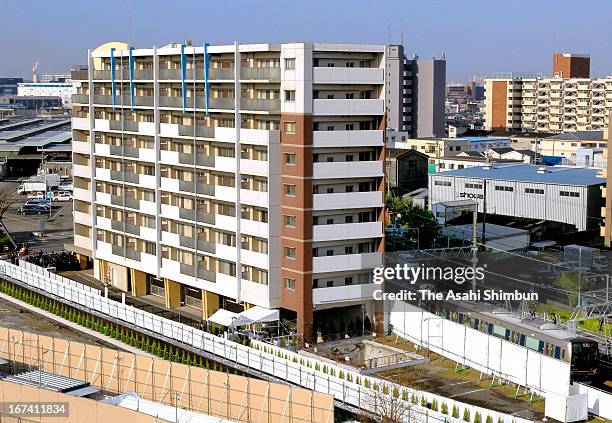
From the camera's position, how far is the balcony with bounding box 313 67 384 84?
98.3ft

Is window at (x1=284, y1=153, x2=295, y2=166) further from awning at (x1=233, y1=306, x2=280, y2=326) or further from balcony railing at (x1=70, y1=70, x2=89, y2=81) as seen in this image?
balcony railing at (x1=70, y1=70, x2=89, y2=81)

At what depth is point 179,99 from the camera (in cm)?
3500

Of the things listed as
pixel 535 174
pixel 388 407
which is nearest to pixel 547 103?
pixel 535 174

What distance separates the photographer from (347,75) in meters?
30.4

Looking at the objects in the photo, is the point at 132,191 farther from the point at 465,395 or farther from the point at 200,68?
the point at 465,395

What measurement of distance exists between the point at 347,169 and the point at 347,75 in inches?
123

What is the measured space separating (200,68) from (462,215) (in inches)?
985

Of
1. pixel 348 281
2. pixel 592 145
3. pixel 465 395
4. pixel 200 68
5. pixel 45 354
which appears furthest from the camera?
pixel 592 145

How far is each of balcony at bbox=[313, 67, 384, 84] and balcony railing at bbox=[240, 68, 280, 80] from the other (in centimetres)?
143

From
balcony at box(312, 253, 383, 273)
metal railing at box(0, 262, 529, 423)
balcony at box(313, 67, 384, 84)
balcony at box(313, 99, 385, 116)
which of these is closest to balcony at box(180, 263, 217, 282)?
metal railing at box(0, 262, 529, 423)

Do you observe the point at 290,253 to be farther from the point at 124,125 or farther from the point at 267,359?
the point at 124,125

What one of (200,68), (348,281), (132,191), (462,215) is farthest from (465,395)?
(462,215)

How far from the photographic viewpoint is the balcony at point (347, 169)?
30.3 meters

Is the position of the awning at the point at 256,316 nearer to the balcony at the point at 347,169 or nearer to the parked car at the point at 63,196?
the balcony at the point at 347,169
